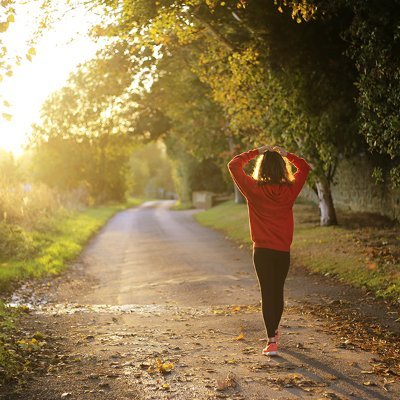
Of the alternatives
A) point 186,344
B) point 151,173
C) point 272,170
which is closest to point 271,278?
point 272,170

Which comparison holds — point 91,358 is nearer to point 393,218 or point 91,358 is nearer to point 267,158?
point 267,158

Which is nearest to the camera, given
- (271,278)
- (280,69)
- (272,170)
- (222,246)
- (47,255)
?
(272,170)

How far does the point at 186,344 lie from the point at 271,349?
1.12 metres

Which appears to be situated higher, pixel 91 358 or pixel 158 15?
pixel 158 15

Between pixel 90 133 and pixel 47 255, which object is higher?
pixel 90 133

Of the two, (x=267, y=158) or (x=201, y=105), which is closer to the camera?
(x=267, y=158)

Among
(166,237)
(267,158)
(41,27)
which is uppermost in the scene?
(41,27)

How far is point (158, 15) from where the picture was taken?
1428 cm

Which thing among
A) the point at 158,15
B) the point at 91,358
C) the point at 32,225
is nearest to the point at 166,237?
the point at 32,225

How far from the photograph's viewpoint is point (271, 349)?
22.2ft

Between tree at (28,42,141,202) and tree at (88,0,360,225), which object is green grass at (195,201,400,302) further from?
tree at (28,42,141,202)

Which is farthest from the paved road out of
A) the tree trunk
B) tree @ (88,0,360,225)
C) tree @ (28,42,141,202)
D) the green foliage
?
the green foliage

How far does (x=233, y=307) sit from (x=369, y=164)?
13.8 metres

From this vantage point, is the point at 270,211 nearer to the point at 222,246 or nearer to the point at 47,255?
the point at 47,255
